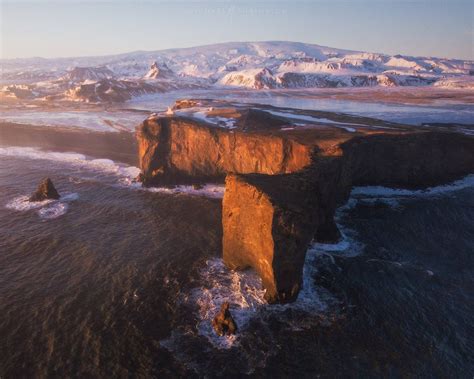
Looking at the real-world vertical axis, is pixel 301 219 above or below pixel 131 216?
above

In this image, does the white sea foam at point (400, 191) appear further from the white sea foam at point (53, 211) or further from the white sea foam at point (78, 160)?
the white sea foam at point (53, 211)

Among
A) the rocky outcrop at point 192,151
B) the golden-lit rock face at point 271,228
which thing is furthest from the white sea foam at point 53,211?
the golden-lit rock face at point 271,228

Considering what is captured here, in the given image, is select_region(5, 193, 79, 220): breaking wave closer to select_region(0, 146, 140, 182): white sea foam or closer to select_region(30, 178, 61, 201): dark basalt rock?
select_region(30, 178, 61, 201): dark basalt rock

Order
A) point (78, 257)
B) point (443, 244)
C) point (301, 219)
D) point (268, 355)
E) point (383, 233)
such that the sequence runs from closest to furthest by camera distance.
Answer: point (268, 355) < point (301, 219) < point (78, 257) < point (443, 244) < point (383, 233)

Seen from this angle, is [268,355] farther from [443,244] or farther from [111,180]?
[111,180]

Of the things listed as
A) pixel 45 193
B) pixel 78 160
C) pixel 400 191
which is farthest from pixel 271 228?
pixel 78 160

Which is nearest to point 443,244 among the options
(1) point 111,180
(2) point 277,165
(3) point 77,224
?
(2) point 277,165
